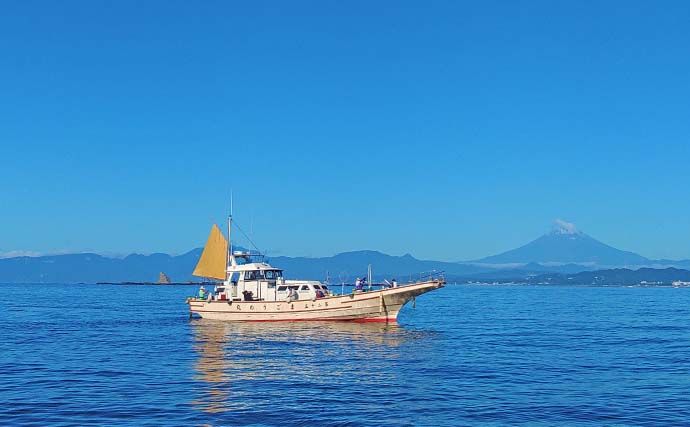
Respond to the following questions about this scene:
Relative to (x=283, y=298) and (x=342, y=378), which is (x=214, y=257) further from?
(x=342, y=378)

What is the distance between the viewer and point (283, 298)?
58.2 metres

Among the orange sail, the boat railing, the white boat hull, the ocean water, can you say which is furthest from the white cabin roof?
the boat railing

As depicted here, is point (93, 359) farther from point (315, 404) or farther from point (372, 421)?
point (372, 421)

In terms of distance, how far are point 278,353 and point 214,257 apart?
2915cm

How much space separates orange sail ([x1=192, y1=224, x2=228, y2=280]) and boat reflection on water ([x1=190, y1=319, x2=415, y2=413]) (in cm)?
702

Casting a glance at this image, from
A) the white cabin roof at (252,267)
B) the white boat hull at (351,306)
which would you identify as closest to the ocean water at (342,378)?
the white boat hull at (351,306)

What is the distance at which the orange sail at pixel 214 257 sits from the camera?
213ft

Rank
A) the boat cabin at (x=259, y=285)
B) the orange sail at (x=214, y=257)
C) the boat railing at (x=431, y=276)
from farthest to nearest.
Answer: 1. the orange sail at (x=214, y=257)
2. the boat cabin at (x=259, y=285)
3. the boat railing at (x=431, y=276)

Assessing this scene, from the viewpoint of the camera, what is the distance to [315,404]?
2414cm

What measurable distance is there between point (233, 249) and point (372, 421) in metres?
44.7

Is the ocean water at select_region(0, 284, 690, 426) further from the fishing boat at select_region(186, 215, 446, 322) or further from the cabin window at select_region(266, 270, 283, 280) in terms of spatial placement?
the cabin window at select_region(266, 270, 283, 280)

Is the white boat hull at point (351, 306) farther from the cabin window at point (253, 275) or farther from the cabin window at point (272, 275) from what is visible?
the cabin window at point (272, 275)

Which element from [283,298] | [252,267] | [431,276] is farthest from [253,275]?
[431,276]

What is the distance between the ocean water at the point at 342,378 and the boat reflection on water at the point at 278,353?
0.11 m
